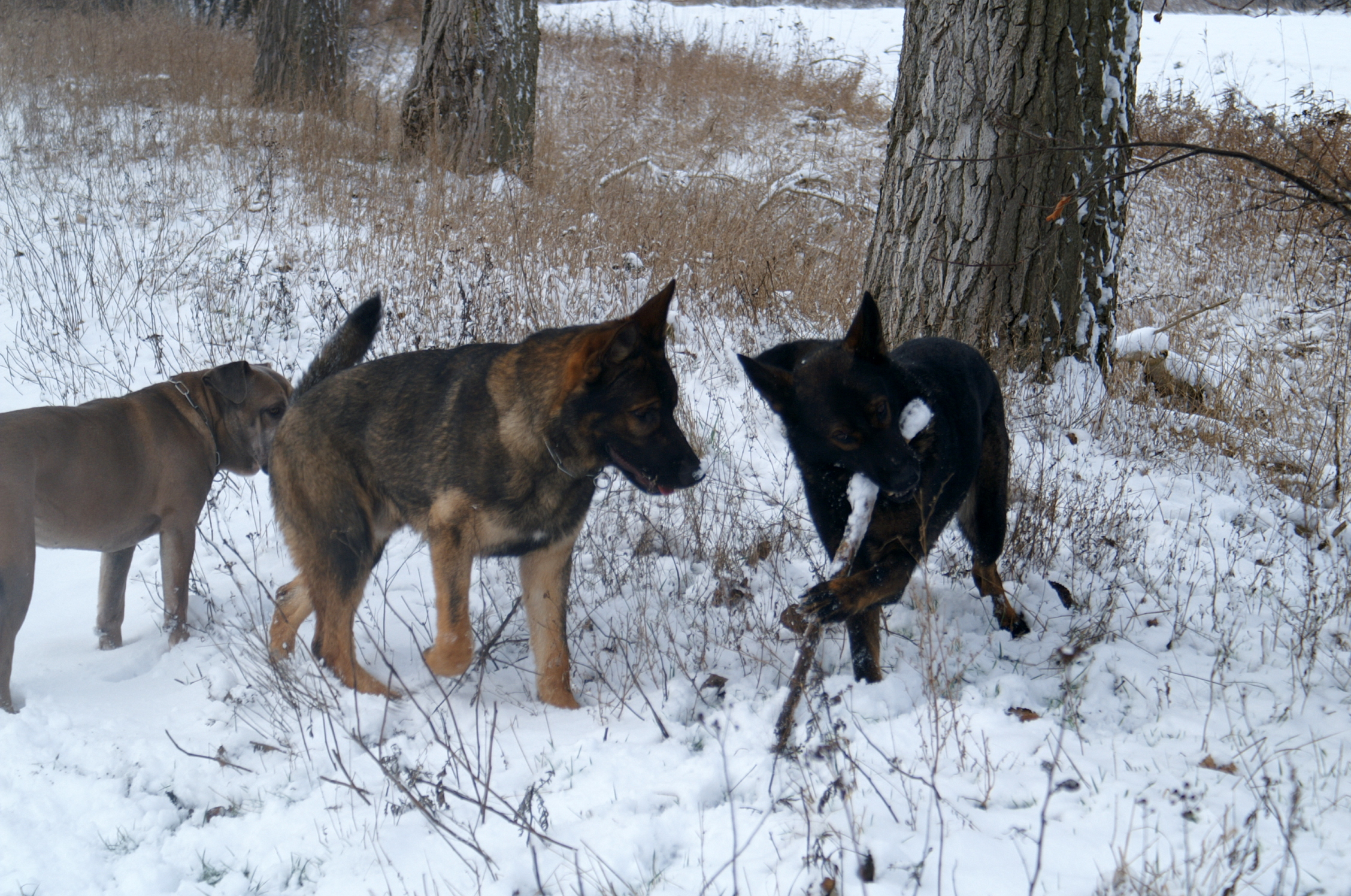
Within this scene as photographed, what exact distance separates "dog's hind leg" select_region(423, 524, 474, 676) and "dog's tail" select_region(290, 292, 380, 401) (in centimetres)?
109

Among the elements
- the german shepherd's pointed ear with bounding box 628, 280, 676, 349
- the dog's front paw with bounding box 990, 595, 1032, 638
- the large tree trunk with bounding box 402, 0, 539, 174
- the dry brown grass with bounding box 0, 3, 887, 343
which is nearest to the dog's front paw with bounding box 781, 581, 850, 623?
the german shepherd's pointed ear with bounding box 628, 280, 676, 349

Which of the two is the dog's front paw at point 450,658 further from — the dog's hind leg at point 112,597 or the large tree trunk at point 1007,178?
the large tree trunk at point 1007,178

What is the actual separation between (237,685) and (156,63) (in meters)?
11.3

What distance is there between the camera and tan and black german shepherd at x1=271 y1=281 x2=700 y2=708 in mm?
3031

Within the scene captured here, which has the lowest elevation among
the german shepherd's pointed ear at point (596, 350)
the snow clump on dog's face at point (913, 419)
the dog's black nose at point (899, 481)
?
the dog's black nose at point (899, 481)

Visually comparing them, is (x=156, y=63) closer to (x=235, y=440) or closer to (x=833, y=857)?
(x=235, y=440)

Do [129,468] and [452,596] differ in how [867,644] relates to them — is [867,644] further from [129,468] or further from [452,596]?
[129,468]

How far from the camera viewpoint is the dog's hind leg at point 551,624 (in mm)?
3314

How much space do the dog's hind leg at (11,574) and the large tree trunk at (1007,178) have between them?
4.52 m

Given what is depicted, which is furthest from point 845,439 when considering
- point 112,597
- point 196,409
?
point 112,597

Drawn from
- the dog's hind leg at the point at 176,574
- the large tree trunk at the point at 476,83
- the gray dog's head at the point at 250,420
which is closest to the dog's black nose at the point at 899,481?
the gray dog's head at the point at 250,420

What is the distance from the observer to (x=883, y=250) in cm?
552

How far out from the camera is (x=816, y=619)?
8.93 feet

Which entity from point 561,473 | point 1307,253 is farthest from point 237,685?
point 1307,253
